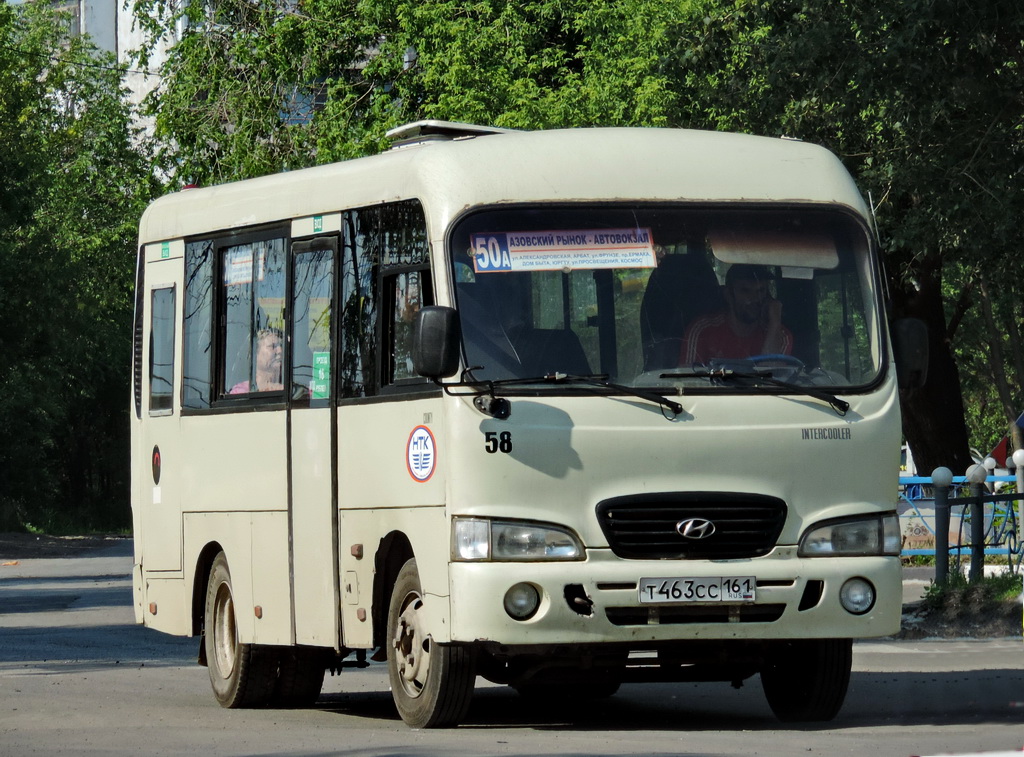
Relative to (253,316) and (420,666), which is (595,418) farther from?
(253,316)

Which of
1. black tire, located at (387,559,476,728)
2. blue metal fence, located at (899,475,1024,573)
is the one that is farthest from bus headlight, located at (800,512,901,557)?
blue metal fence, located at (899,475,1024,573)

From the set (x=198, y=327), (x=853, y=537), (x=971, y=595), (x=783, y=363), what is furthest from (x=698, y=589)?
(x=971, y=595)

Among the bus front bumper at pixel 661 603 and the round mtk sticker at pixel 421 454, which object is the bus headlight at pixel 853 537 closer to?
the bus front bumper at pixel 661 603

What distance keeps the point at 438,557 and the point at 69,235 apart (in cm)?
4926

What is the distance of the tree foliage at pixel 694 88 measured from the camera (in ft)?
60.8

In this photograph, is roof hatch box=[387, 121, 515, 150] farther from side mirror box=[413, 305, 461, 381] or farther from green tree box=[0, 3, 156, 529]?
green tree box=[0, 3, 156, 529]

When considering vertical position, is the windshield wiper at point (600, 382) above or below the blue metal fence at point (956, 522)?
above

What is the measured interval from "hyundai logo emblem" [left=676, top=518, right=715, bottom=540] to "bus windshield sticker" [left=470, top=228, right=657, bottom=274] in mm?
1252

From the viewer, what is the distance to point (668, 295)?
995cm

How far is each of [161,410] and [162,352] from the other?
1.28 ft

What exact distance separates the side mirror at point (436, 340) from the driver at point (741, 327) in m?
1.15

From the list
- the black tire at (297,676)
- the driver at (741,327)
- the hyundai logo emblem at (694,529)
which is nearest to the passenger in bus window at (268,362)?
the black tire at (297,676)

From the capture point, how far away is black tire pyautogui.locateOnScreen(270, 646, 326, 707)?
12.3 metres

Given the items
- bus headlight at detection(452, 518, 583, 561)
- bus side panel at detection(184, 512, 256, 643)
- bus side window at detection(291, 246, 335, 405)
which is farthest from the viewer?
bus side panel at detection(184, 512, 256, 643)
